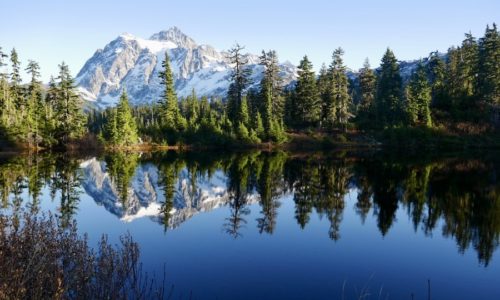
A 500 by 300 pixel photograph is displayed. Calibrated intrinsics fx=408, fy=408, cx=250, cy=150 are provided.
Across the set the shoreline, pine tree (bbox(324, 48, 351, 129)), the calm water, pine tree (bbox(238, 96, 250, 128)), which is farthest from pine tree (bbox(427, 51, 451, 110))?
the calm water

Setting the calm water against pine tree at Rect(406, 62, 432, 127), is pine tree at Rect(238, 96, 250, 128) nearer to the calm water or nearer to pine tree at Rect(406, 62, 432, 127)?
pine tree at Rect(406, 62, 432, 127)

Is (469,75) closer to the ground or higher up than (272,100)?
higher up

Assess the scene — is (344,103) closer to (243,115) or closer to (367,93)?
(367,93)

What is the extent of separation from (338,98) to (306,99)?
647 cm

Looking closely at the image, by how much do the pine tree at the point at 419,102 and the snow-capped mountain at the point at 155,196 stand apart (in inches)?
1910

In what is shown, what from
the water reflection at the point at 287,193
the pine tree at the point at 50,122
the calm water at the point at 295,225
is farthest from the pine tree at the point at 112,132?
the calm water at the point at 295,225

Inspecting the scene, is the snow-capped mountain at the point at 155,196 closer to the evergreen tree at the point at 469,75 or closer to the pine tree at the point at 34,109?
the pine tree at the point at 34,109

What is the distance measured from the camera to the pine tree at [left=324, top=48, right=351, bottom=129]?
7881 centimetres

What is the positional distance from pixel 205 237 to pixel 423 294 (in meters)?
8.98

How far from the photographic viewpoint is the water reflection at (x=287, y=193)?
1922 cm

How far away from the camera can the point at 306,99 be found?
82625mm

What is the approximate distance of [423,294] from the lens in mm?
11219

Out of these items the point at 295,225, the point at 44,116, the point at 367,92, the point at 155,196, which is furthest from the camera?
the point at 367,92

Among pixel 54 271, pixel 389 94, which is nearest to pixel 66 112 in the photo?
pixel 389 94
